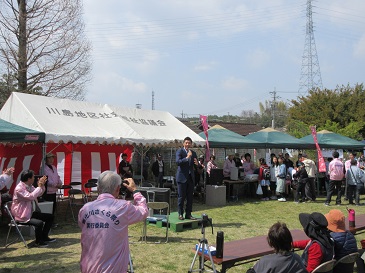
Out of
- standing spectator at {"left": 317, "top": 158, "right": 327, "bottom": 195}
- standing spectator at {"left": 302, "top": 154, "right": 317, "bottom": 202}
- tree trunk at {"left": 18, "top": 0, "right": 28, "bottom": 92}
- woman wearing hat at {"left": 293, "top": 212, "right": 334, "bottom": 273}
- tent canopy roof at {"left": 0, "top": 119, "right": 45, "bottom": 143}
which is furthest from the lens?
standing spectator at {"left": 317, "top": 158, "right": 327, "bottom": 195}

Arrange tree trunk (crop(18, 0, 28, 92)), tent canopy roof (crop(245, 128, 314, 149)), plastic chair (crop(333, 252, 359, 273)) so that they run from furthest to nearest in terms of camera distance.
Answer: tent canopy roof (crop(245, 128, 314, 149))
tree trunk (crop(18, 0, 28, 92))
plastic chair (crop(333, 252, 359, 273))

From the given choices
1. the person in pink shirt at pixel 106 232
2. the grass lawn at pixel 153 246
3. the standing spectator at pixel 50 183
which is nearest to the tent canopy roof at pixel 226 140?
the grass lawn at pixel 153 246

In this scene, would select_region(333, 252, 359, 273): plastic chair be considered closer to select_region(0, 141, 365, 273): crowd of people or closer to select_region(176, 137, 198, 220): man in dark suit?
select_region(0, 141, 365, 273): crowd of people

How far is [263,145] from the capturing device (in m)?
12.8

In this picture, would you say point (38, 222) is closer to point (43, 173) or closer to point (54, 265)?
point (54, 265)

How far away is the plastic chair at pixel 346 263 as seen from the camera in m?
3.17

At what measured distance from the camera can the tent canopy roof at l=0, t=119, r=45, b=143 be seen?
645cm

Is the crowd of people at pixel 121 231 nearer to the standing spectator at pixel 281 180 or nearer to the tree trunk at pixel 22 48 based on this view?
the standing spectator at pixel 281 180

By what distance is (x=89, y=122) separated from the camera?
9000mm

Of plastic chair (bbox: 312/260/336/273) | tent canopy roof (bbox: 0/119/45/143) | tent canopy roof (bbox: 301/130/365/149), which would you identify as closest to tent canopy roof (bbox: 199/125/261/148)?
tent canopy roof (bbox: 301/130/365/149)

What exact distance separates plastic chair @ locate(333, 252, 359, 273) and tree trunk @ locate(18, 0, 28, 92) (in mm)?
12681

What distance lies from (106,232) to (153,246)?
369cm

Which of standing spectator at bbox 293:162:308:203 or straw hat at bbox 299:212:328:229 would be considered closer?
straw hat at bbox 299:212:328:229

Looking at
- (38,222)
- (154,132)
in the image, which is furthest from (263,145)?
(38,222)
